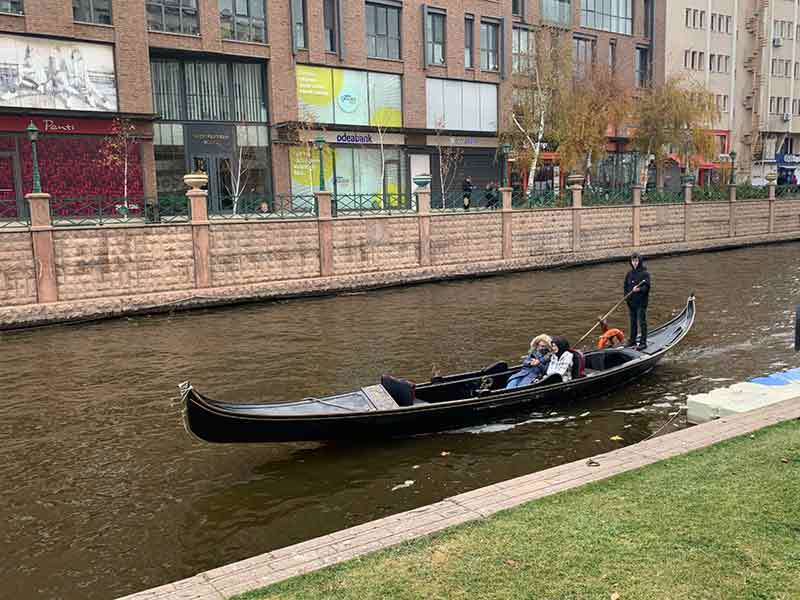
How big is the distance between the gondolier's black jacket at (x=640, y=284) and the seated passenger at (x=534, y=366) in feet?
11.3

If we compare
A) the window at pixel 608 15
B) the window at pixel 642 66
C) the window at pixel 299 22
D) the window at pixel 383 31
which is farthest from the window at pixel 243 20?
the window at pixel 642 66

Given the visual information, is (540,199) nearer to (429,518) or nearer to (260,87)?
(260,87)

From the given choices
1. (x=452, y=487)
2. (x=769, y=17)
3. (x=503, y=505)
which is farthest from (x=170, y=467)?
(x=769, y=17)

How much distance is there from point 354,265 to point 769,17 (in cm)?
5100

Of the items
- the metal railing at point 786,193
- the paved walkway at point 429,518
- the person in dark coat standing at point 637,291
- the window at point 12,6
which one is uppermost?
the window at point 12,6

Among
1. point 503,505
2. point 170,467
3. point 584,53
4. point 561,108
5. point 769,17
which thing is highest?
point 769,17

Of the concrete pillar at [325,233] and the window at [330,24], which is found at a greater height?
the window at [330,24]

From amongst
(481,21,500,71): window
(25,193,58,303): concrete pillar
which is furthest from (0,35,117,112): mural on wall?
(481,21,500,71): window

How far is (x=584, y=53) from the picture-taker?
49281 millimetres

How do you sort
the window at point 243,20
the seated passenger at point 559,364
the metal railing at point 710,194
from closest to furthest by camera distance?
the seated passenger at point 559,364
the window at point 243,20
the metal railing at point 710,194

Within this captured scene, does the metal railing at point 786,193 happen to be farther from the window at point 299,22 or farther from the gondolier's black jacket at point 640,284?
the gondolier's black jacket at point 640,284

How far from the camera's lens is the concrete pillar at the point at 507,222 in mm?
31469

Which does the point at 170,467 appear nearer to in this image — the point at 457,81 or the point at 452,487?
the point at 452,487

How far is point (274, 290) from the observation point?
24.6 metres
